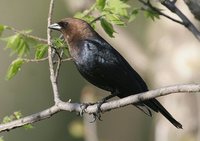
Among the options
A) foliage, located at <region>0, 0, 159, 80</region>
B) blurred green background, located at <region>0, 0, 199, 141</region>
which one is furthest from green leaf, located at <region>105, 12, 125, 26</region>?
blurred green background, located at <region>0, 0, 199, 141</region>

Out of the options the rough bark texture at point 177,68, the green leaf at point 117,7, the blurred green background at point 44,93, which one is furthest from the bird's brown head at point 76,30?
the blurred green background at point 44,93

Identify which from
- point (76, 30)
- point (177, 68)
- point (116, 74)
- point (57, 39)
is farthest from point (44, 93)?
point (57, 39)

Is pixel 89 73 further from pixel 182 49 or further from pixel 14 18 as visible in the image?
pixel 14 18

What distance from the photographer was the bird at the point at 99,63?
206 inches

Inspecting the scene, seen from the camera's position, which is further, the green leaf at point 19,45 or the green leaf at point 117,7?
the green leaf at point 117,7

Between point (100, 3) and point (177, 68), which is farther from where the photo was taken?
point (177, 68)

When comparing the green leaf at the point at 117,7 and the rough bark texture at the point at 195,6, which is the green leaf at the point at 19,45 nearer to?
the green leaf at the point at 117,7

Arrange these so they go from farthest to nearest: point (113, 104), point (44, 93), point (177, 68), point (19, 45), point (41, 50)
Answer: point (44, 93), point (177, 68), point (19, 45), point (41, 50), point (113, 104)

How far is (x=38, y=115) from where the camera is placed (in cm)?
462

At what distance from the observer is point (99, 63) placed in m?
5.26

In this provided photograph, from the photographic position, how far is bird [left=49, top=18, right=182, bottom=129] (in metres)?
5.23

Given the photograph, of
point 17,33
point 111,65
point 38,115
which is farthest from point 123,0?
point 38,115

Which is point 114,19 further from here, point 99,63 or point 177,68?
point 177,68

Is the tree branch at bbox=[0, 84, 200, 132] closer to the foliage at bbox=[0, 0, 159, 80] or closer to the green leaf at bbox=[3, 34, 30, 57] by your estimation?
the foliage at bbox=[0, 0, 159, 80]
